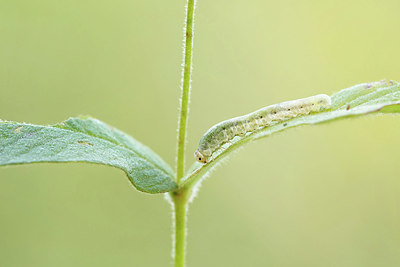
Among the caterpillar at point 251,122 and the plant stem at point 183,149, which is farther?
the caterpillar at point 251,122

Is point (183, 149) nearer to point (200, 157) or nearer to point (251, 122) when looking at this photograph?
point (200, 157)

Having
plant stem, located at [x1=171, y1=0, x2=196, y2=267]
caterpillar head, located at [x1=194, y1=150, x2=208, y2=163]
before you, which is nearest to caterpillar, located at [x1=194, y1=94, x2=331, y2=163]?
caterpillar head, located at [x1=194, y1=150, x2=208, y2=163]

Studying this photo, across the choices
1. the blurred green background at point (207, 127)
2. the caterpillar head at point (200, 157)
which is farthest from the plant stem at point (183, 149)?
the blurred green background at point (207, 127)

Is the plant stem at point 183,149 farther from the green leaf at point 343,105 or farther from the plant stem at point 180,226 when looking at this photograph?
the green leaf at point 343,105

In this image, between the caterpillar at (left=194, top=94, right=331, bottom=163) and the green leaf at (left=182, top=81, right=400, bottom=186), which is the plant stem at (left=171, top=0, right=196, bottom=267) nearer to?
the green leaf at (left=182, top=81, right=400, bottom=186)

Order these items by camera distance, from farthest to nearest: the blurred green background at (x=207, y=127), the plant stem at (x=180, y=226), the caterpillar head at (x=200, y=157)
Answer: the blurred green background at (x=207, y=127) < the caterpillar head at (x=200, y=157) < the plant stem at (x=180, y=226)

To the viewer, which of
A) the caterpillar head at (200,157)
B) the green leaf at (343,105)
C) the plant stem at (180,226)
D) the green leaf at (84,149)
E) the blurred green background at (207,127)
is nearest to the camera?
the green leaf at (84,149)

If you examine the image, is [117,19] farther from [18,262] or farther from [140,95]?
[18,262]
